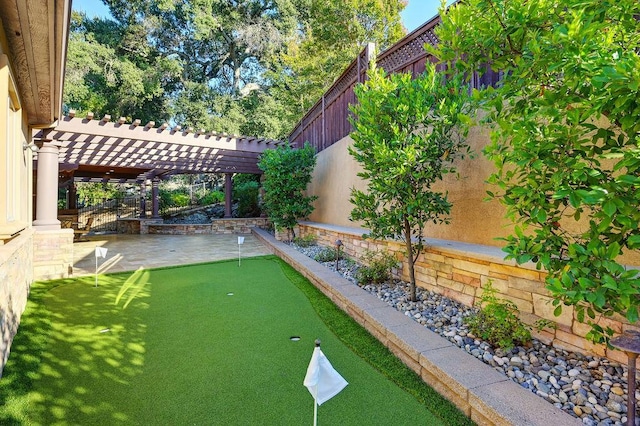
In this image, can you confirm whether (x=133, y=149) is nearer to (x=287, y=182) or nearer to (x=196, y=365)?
(x=287, y=182)

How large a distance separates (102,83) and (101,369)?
18067 mm

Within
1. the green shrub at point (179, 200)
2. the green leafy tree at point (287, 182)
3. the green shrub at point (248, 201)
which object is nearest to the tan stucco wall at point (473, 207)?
the green leafy tree at point (287, 182)

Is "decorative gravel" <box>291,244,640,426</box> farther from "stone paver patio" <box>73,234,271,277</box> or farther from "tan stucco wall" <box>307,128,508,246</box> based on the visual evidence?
"stone paver patio" <box>73,234,271,277</box>

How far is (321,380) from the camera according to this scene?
1.53m

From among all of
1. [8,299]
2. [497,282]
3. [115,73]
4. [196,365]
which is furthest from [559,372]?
[115,73]

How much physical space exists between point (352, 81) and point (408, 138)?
4155 millimetres

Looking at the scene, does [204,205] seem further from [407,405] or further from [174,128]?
[407,405]

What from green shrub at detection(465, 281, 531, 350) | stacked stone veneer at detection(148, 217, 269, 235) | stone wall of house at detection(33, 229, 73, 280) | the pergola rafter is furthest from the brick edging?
stacked stone veneer at detection(148, 217, 269, 235)

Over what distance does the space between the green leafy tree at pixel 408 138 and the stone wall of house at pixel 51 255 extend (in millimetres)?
5924

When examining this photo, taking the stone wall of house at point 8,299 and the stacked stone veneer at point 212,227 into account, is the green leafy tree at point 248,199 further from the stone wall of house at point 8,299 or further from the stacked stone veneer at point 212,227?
the stone wall of house at point 8,299

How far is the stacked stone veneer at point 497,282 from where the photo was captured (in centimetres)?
244

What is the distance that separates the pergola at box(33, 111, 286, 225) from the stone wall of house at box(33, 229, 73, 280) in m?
0.60

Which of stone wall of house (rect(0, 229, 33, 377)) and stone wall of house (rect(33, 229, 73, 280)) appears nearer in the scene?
stone wall of house (rect(0, 229, 33, 377))

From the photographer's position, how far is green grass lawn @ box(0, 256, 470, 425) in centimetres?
211
